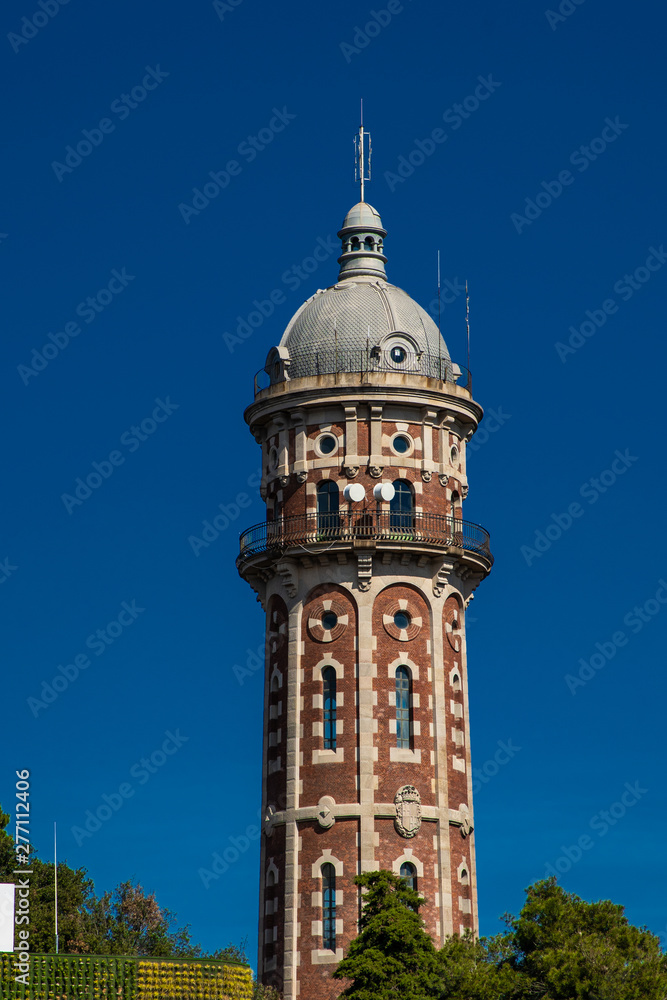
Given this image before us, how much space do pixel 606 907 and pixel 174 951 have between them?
2809cm

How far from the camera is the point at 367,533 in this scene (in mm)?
95375

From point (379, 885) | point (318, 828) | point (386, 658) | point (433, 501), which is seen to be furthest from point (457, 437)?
point (379, 885)

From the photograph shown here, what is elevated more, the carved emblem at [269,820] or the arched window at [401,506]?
the arched window at [401,506]

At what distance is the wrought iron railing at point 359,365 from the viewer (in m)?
98.2

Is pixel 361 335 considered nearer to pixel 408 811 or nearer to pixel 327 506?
pixel 327 506

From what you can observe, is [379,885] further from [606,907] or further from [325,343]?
[325,343]

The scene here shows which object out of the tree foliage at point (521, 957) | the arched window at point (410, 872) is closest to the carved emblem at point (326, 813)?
the arched window at point (410, 872)

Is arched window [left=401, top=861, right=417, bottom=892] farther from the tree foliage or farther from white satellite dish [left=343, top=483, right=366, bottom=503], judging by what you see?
white satellite dish [left=343, top=483, right=366, bottom=503]

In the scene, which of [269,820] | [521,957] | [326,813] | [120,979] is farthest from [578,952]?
[269,820]

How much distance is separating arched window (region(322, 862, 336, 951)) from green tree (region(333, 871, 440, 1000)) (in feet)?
37.8

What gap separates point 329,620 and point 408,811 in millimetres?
9518

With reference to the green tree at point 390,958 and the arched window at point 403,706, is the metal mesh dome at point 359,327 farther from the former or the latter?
the green tree at point 390,958

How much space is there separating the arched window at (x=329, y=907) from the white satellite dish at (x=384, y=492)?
54.5 feet

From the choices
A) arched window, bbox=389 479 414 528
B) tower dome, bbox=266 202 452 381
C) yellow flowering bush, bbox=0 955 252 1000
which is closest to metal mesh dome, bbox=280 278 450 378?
tower dome, bbox=266 202 452 381
